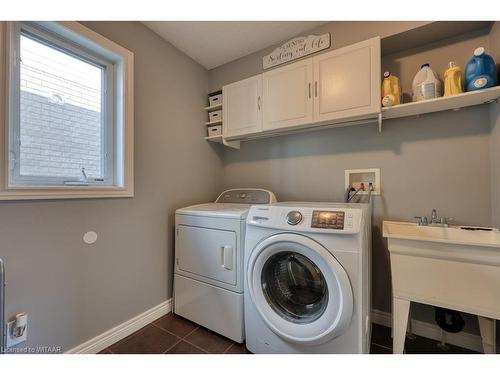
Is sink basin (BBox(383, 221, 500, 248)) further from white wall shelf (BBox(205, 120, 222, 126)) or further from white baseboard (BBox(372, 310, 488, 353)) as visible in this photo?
white wall shelf (BBox(205, 120, 222, 126))

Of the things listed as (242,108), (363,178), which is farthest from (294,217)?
(242,108)

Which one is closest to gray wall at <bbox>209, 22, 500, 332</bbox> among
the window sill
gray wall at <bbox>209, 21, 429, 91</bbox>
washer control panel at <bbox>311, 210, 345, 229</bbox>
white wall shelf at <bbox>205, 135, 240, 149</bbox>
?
gray wall at <bbox>209, 21, 429, 91</bbox>

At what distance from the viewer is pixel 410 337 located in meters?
1.47

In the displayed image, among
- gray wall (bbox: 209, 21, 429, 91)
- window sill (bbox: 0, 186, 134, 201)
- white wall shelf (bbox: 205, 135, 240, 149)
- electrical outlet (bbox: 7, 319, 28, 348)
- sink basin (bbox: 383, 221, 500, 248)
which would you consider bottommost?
electrical outlet (bbox: 7, 319, 28, 348)

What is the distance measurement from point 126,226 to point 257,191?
1.07m

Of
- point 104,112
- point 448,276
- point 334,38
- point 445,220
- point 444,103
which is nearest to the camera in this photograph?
point 448,276

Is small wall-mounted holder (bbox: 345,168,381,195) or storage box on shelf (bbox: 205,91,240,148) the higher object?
storage box on shelf (bbox: 205,91,240,148)

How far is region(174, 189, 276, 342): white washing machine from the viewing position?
1.41 meters

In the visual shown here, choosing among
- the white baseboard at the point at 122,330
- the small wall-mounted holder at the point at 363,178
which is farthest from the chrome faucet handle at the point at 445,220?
the white baseboard at the point at 122,330

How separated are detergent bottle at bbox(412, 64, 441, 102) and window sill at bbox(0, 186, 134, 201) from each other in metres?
2.04

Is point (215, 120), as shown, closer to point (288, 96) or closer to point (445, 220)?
point (288, 96)

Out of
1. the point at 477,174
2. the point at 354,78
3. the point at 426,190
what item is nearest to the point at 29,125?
the point at 354,78

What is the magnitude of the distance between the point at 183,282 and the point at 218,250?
1.60 feet

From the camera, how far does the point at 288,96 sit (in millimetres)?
1668
